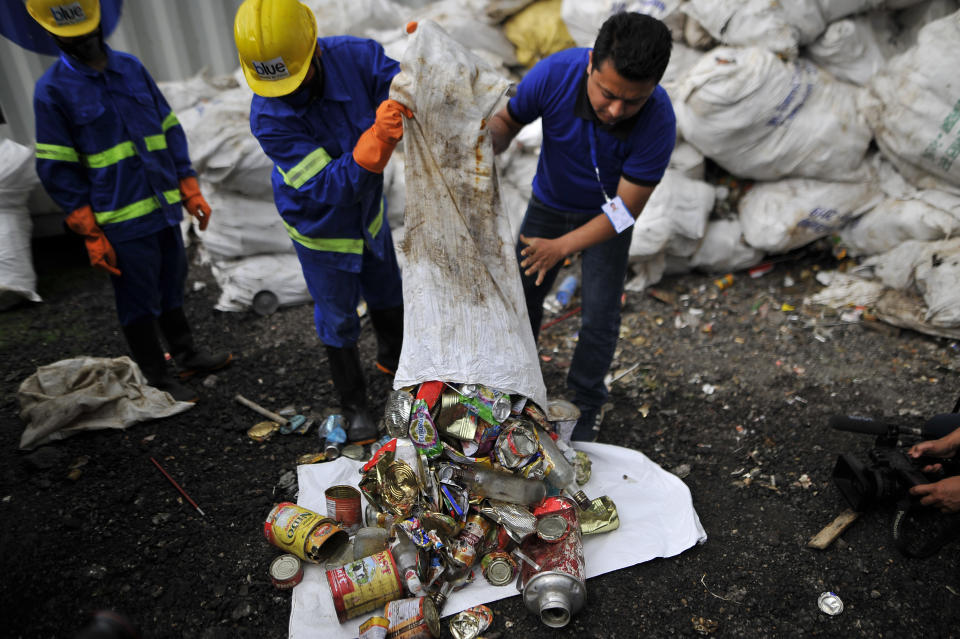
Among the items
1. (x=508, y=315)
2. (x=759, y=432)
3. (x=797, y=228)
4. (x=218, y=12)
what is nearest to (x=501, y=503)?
(x=508, y=315)

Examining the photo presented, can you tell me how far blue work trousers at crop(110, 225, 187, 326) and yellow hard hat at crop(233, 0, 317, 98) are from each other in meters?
1.18

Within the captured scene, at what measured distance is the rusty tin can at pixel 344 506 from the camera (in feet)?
7.00

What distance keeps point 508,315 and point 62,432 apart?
2106mm

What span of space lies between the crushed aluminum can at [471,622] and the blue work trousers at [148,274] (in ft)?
7.03

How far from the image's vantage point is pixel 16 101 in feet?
13.6

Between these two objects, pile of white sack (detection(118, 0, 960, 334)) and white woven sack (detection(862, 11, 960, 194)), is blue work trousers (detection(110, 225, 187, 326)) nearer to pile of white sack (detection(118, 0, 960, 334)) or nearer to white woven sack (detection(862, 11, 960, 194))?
pile of white sack (detection(118, 0, 960, 334))

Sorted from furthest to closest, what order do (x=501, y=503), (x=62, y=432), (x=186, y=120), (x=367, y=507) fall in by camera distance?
(x=186, y=120), (x=62, y=432), (x=367, y=507), (x=501, y=503)

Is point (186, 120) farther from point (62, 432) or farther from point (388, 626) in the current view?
point (388, 626)

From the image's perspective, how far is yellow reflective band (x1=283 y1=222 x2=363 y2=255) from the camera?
233 cm

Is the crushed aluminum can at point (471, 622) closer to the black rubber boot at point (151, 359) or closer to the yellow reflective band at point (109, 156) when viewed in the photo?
the black rubber boot at point (151, 359)

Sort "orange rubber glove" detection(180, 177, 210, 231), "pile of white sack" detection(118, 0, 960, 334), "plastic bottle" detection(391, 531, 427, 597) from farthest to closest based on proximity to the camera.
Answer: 1. "pile of white sack" detection(118, 0, 960, 334)
2. "orange rubber glove" detection(180, 177, 210, 231)
3. "plastic bottle" detection(391, 531, 427, 597)

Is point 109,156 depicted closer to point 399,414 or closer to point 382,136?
point 382,136

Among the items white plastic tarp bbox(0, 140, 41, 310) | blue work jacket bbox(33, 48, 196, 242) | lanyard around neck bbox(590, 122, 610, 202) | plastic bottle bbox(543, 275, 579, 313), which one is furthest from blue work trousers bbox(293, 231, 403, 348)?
white plastic tarp bbox(0, 140, 41, 310)

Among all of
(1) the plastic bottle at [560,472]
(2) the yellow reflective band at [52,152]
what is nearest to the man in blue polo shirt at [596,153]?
(1) the plastic bottle at [560,472]
